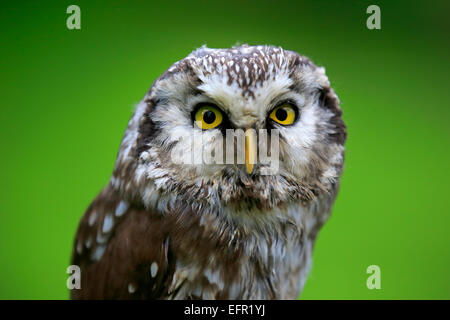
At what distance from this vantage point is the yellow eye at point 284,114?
1.54 m

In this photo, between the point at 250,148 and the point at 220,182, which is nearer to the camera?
the point at 250,148

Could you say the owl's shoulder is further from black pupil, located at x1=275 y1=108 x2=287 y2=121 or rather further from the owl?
black pupil, located at x1=275 y1=108 x2=287 y2=121

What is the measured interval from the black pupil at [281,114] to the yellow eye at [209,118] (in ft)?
0.56

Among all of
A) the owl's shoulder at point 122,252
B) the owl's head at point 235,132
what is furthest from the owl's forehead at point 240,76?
the owl's shoulder at point 122,252

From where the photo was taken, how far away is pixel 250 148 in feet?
4.76

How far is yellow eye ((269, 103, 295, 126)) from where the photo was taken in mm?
1539

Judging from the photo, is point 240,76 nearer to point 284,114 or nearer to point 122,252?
point 284,114

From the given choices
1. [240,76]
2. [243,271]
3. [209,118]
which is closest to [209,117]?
[209,118]

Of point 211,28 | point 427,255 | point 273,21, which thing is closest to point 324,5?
point 273,21

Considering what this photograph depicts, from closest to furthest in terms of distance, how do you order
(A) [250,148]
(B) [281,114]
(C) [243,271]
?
(A) [250,148]
(B) [281,114]
(C) [243,271]

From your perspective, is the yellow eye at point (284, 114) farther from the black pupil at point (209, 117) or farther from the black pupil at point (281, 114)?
the black pupil at point (209, 117)

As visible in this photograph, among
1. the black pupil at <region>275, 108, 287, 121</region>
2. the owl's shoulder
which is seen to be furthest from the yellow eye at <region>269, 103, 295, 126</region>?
the owl's shoulder

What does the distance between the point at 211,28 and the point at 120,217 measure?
2290 mm

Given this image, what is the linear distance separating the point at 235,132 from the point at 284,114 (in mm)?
177
